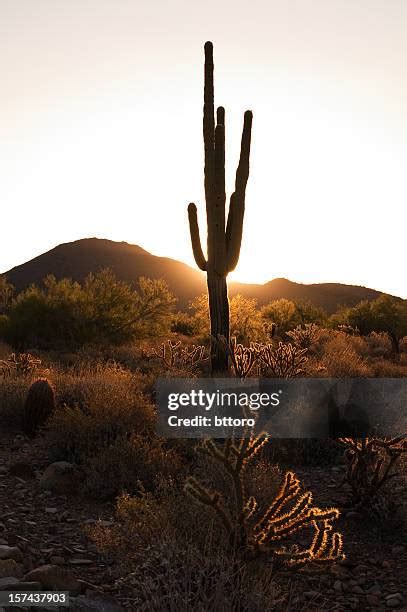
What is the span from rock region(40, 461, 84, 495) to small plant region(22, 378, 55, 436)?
1.84 m

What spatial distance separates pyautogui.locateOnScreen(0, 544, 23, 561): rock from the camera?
4953 millimetres

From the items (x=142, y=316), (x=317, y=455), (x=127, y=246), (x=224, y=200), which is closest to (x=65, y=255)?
(x=127, y=246)

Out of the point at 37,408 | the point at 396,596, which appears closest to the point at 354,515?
the point at 396,596

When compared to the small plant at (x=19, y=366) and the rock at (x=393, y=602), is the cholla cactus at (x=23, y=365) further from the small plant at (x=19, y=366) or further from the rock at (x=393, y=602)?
the rock at (x=393, y=602)

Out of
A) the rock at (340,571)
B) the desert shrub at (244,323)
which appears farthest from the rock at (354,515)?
the desert shrub at (244,323)

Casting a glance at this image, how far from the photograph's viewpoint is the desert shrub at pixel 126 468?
7.18 metres

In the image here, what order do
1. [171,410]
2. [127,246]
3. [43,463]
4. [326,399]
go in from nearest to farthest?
1. [43,463]
2. [171,410]
3. [326,399]
4. [127,246]

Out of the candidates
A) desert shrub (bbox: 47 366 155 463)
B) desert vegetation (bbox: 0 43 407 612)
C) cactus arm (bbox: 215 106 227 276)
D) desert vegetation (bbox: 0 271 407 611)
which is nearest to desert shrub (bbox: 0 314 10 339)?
desert vegetation (bbox: 0 43 407 612)

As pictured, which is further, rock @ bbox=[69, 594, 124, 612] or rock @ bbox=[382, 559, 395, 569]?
rock @ bbox=[382, 559, 395, 569]

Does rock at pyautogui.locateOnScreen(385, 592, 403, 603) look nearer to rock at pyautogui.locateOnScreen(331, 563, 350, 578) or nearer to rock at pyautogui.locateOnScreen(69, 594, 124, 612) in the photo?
rock at pyautogui.locateOnScreen(331, 563, 350, 578)

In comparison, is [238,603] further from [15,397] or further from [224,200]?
[224,200]

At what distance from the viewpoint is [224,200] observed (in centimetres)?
1449

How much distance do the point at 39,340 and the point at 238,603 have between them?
19.0m

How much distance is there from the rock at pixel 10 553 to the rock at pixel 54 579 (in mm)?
529
